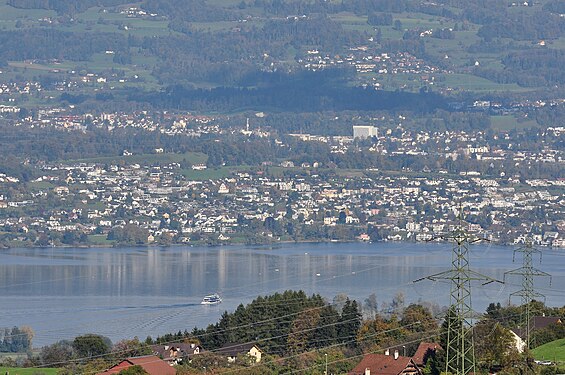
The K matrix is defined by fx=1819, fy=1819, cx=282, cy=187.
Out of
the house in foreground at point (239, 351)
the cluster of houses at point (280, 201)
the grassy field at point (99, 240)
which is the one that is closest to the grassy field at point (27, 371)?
the house in foreground at point (239, 351)

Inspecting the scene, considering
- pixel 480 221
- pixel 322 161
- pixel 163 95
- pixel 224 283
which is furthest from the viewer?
pixel 163 95

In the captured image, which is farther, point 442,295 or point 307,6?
point 307,6

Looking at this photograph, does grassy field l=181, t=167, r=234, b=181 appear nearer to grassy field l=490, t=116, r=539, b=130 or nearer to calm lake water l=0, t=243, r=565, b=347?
calm lake water l=0, t=243, r=565, b=347

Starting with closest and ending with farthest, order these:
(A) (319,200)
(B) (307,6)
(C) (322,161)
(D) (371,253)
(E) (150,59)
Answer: (D) (371,253), (A) (319,200), (C) (322,161), (E) (150,59), (B) (307,6)

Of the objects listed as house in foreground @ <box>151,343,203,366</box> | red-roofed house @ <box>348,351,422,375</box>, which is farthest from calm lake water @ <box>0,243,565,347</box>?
red-roofed house @ <box>348,351,422,375</box>

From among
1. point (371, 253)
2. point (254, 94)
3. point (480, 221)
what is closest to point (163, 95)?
point (254, 94)

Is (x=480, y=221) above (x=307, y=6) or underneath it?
underneath

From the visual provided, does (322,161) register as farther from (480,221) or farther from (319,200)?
(480,221)

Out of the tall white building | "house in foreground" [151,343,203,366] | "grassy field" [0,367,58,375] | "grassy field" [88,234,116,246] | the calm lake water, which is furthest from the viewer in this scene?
the tall white building
